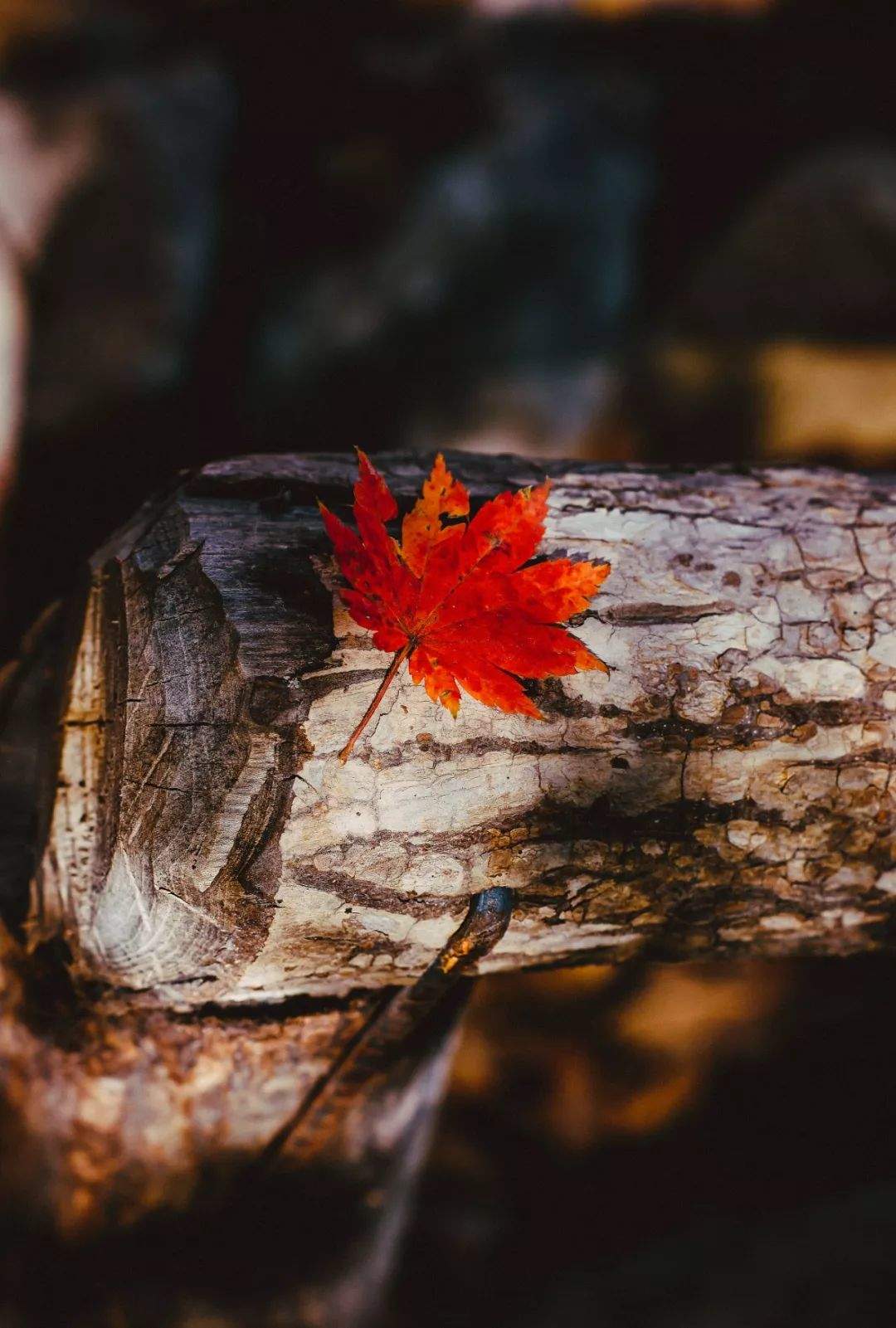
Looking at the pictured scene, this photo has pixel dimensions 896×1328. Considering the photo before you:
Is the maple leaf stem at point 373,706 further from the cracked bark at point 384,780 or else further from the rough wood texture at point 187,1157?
the rough wood texture at point 187,1157

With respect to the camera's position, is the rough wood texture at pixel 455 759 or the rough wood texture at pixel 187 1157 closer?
the rough wood texture at pixel 455 759

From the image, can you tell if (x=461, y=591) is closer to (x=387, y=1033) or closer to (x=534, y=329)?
(x=387, y=1033)

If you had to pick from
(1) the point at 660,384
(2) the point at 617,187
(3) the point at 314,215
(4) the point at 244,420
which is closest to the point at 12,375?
(4) the point at 244,420

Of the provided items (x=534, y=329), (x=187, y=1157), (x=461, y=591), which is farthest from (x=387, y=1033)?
(x=534, y=329)

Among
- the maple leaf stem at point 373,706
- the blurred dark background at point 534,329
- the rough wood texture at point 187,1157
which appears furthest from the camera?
the blurred dark background at point 534,329

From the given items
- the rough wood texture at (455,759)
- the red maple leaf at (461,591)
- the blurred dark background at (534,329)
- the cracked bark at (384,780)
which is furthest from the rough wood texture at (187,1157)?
the blurred dark background at (534,329)

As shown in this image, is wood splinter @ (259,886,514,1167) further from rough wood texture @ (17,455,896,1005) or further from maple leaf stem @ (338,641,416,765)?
maple leaf stem @ (338,641,416,765)

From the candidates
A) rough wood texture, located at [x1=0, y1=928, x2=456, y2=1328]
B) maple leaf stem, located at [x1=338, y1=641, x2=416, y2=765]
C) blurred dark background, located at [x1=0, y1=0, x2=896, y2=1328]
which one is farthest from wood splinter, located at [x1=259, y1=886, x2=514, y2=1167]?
blurred dark background, located at [x1=0, y1=0, x2=896, y2=1328]
